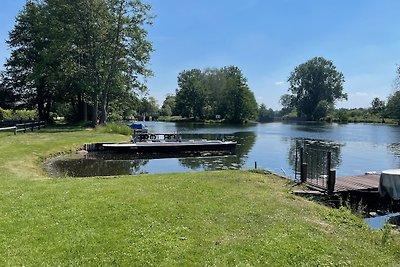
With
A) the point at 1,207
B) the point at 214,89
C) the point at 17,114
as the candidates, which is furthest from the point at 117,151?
the point at 214,89

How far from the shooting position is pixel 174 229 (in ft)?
24.9

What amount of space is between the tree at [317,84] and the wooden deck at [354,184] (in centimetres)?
11542

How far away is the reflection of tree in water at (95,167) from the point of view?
1967 cm

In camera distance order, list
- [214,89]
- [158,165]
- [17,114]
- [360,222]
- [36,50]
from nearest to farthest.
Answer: [360,222]
[158,165]
[36,50]
[17,114]
[214,89]

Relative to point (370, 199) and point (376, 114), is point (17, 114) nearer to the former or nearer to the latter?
point (370, 199)

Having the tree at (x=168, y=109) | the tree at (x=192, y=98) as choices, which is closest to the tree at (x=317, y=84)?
the tree at (x=192, y=98)

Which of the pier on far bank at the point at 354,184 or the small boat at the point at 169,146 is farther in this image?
the small boat at the point at 169,146

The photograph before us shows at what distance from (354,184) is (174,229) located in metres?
9.64

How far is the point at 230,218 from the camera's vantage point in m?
8.52

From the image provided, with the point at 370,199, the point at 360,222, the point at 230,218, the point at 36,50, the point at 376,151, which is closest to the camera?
the point at 230,218

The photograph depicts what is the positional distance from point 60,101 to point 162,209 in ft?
157

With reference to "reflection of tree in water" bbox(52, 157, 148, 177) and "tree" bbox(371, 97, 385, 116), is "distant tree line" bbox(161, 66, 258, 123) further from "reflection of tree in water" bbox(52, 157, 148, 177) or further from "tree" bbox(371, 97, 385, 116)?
"reflection of tree in water" bbox(52, 157, 148, 177)

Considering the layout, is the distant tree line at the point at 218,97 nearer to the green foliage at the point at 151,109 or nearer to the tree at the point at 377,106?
the green foliage at the point at 151,109

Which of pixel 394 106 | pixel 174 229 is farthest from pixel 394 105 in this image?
pixel 174 229
